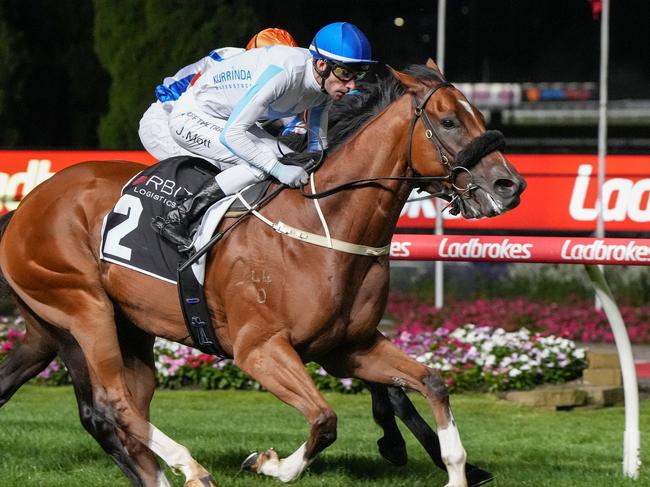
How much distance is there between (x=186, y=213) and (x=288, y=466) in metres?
1.11

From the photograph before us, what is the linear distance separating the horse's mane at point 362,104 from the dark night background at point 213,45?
271 inches

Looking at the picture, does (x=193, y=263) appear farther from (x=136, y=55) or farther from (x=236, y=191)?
(x=136, y=55)

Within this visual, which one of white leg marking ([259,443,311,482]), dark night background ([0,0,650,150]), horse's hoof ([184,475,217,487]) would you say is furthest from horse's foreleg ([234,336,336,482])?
dark night background ([0,0,650,150])

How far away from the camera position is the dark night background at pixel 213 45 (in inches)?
480

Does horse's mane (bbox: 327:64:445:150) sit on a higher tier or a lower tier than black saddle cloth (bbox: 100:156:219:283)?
higher

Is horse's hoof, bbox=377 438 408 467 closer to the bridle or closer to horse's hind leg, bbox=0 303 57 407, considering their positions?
the bridle

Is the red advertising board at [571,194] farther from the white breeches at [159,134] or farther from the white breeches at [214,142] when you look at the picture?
the white breeches at [214,142]

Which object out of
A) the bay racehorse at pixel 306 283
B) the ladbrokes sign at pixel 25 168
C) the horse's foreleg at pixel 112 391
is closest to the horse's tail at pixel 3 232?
the bay racehorse at pixel 306 283

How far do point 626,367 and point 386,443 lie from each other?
1.13 meters

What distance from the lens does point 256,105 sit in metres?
5.11

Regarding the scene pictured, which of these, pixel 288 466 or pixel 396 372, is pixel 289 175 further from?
pixel 288 466

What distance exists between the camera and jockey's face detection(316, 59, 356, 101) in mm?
5109

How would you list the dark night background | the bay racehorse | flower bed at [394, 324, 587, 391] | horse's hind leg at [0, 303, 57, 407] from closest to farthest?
the bay racehorse < horse's hind leg at [0, 303, 57, 407] < flower bed at [394, 324, 587, 391] < the dark night background

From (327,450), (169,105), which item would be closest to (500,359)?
(327,450)
